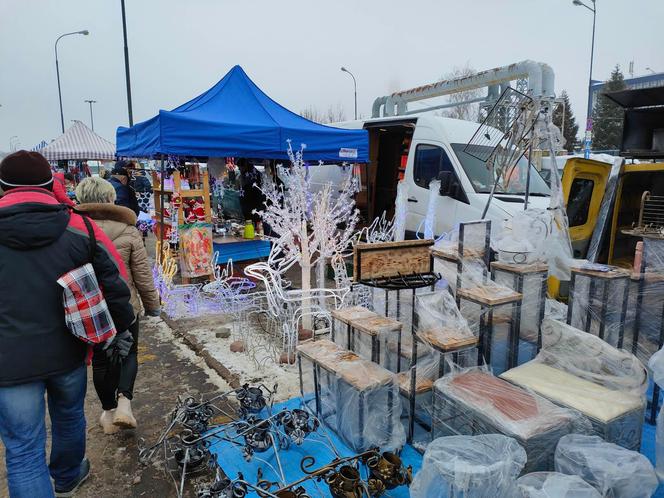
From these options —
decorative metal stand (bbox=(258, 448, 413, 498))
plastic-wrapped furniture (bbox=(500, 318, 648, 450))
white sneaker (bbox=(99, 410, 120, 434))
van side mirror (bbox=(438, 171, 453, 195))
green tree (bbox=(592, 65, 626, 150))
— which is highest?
green tree (bbox=(592, 65, 626, 150))

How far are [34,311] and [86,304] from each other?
196mm

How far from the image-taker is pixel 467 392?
2.26 meters

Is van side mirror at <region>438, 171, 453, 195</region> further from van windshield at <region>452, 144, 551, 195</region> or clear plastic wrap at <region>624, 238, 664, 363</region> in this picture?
clear plastic wrap at <region>624, 238, 664, 363</region>

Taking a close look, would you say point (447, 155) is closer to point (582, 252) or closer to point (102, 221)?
point (582, 252)

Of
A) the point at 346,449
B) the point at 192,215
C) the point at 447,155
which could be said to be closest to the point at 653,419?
the point at 346,449

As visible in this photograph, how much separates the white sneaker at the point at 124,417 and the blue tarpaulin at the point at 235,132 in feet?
9.99

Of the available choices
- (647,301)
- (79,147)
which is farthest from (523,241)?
(79,147)

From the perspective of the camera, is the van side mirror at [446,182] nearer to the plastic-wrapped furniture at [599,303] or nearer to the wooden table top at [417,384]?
the plastic-wrapped furniture at [599,303]

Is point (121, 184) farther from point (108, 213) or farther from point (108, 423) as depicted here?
point (108, 423)

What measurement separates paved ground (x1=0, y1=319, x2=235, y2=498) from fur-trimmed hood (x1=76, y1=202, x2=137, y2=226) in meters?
1.35

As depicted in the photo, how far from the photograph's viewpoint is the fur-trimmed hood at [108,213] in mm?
2659

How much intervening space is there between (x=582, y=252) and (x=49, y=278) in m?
4.49

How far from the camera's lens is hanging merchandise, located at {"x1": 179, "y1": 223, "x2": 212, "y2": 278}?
5.62 metres

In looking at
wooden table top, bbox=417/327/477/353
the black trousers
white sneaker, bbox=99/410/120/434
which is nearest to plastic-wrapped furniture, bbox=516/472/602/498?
wooden table top, bbox=417/327/477/353
